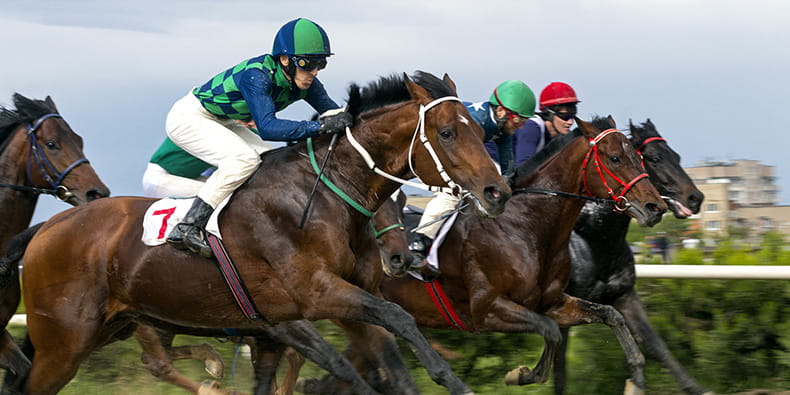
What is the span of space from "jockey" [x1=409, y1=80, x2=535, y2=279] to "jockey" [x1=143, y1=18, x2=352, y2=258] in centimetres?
121

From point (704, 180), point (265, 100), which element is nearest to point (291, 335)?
point (265, 100)

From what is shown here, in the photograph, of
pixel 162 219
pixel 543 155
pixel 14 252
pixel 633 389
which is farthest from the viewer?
pixel 543 155

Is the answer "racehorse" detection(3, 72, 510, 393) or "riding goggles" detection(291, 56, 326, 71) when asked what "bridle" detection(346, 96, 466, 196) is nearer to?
"racehorse" detection(3, 72, 510, 393)

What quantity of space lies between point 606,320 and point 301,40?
2448mm

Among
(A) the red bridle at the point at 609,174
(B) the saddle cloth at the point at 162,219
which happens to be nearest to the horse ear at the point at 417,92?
(B) the saddle cloth at the point at 162,219

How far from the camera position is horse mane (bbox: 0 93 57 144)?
6.60m

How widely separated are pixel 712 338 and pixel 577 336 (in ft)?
2.90

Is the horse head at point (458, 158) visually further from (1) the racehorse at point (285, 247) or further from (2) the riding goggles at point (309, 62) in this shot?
(2) the riding goggles at point (309, 62)

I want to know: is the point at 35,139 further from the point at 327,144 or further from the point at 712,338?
the point at 712,338

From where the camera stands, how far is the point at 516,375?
6.18m

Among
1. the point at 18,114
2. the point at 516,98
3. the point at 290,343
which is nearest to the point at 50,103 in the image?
the point at 18,114

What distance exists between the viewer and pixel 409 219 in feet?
21.6

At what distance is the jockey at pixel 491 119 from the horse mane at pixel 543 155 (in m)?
0.27

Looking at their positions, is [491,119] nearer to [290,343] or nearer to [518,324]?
[518,324]
